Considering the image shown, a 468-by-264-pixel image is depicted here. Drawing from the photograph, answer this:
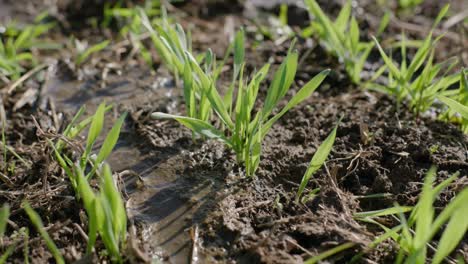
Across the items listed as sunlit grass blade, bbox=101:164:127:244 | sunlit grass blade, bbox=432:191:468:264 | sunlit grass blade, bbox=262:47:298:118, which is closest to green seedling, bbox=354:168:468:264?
sunlit grass blade, bbox=432:191:468:264

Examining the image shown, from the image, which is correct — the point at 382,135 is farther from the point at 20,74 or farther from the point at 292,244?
the point at 20,74

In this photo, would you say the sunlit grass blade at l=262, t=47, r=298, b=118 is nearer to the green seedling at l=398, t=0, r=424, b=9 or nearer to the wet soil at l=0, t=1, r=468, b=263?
the wet soil at l=0, t=1, r=468, b=263

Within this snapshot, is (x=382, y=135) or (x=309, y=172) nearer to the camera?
(x=309, y=172)

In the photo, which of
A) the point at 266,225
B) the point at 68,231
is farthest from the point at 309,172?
the point at 68,231

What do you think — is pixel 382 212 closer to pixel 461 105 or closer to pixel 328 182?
pixel 328 182

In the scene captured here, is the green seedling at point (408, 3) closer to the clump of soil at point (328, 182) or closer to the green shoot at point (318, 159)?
the clump of soil at point (328, 182)
